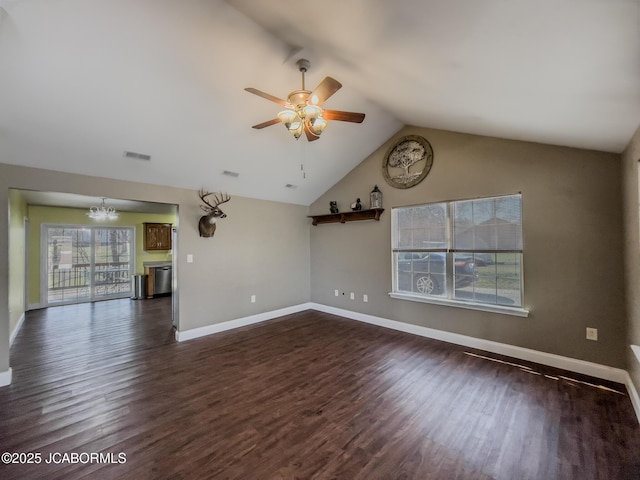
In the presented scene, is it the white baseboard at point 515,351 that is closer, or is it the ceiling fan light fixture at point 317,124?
the ceiling fan light fixture at point 317,124

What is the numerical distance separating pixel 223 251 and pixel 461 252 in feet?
12.8

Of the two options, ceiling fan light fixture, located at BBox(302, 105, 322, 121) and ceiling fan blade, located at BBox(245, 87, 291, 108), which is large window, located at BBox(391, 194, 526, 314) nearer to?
ceiling fan light fixture, located at BBox(302, 105, 322, 121)

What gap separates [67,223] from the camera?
693 centimetres

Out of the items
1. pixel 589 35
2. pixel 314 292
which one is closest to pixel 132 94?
pixel 589 35

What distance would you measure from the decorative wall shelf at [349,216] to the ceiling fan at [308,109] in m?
2.38

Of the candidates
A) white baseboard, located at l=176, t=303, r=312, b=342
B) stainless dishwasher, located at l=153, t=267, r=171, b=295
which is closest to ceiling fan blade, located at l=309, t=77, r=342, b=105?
white baseboard, located at l=176, t=303, r=312, b=342

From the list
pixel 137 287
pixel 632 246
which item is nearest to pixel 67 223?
pixel 137 287

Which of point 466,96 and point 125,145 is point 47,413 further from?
point 466,96

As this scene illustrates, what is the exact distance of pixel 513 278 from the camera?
3.53 m

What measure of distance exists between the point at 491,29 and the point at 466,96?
1.05 m

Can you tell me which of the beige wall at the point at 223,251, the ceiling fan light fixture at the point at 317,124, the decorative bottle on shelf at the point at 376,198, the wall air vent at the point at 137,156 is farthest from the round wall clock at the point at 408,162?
the wall air vent at the point at 137,156

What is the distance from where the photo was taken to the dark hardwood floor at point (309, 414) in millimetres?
1791

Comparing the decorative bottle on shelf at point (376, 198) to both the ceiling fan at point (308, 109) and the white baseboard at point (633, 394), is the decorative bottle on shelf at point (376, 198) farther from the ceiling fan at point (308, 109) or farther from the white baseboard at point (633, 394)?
the white baseboard at point (633, 394)

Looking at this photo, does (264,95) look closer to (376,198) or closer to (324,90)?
(324,90)
